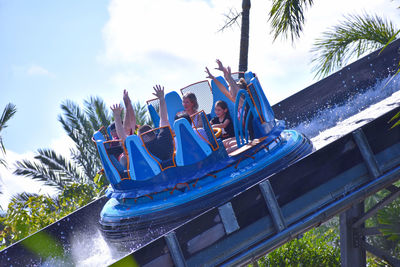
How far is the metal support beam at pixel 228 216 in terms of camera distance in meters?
3.57

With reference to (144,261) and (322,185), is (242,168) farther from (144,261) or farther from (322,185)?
(144,261)

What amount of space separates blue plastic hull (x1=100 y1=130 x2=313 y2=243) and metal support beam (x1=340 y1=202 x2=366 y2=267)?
4.96 ft

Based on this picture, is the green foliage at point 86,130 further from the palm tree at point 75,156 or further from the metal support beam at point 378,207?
the metal support beam at point 378,207

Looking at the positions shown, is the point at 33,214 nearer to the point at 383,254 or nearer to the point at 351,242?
the point at 351,242

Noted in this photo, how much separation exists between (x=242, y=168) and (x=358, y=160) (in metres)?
1.13

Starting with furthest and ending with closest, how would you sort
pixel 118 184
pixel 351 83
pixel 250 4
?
1. pixel 250 4
2. pixel 351 83
3. pixel 118 184

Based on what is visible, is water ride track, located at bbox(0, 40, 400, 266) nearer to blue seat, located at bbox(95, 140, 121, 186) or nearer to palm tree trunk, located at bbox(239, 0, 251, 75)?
blue seat, located at bbox(95, 140, 121, 186)

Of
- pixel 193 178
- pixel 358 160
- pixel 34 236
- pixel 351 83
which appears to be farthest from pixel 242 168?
pixel 351 83

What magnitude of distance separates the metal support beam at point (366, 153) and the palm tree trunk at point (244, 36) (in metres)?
5.72

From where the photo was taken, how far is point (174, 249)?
3.49m

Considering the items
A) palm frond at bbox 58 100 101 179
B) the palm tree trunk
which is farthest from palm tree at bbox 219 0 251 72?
palm frond at bbox 58 100 101 179

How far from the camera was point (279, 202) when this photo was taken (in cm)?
365

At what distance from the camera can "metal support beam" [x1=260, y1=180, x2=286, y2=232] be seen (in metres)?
3.58

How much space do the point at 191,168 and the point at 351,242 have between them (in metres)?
2.52
